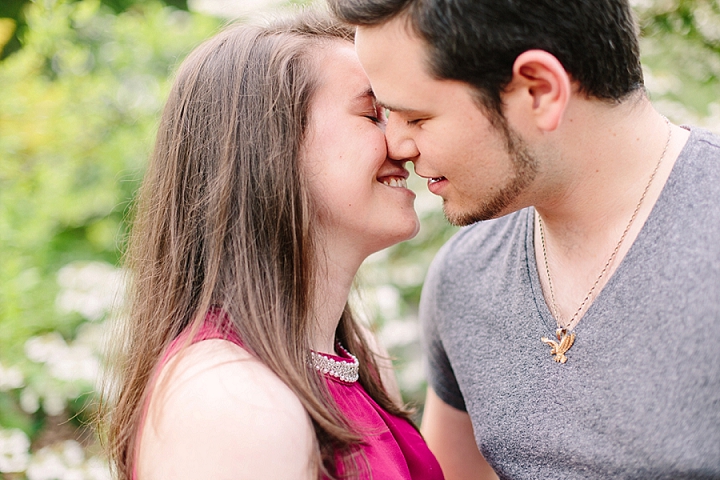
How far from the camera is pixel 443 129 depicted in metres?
1.83

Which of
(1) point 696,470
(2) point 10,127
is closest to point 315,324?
(1) point 696,470

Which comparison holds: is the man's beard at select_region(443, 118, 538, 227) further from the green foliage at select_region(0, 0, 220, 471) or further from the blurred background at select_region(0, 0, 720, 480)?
the green foliage at select_region(0, 0, 220, 471)

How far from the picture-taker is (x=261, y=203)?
1.85 metres

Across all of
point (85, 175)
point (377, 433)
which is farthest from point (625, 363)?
point (85, 175)

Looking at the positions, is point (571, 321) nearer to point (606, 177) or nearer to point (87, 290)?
point (606, 177)

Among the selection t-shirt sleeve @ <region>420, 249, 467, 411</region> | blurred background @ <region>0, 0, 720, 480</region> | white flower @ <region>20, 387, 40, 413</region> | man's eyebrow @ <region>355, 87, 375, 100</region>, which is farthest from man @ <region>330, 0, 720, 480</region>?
white flower @ <region>20, 387, 40, 413</region>

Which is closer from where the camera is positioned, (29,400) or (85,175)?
(29,400)

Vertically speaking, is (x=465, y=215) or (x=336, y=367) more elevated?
(x=465, y=215)

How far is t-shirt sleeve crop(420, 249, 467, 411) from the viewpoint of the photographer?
7.73ft

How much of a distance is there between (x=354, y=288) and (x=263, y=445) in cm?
129

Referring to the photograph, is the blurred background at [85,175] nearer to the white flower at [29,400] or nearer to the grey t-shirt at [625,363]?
the white flower at [29,400]

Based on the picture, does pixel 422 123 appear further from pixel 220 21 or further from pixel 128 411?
pixel 220 21

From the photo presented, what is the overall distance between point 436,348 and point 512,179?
77 cm

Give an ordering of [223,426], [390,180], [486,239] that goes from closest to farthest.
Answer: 1. [223,426]
2. [390,180]
3. [486,239]
